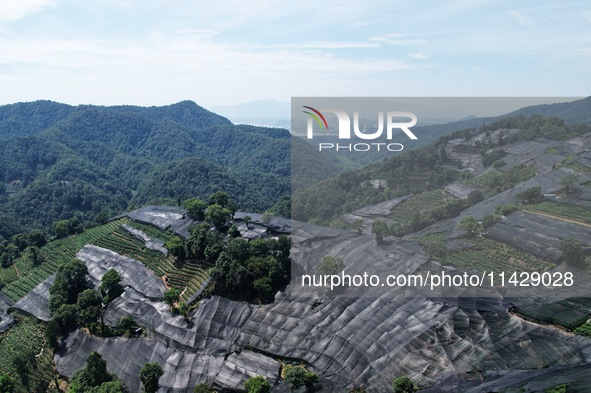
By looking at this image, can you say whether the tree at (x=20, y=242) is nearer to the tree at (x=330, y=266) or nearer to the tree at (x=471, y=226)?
the tree at (x=330, y=266)

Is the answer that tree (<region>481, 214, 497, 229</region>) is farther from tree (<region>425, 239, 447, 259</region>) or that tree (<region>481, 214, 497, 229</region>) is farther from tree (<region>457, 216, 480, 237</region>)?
tree (<region>425, 239, 447, 259</region>)

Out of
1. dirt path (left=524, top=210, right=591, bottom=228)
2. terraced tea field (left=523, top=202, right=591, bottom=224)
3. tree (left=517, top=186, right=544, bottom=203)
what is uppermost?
tree (left=517, top=186, right=544, bottom=203)

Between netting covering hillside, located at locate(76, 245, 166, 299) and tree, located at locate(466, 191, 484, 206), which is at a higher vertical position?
tree, located at locate(466, 191, 484, 206)

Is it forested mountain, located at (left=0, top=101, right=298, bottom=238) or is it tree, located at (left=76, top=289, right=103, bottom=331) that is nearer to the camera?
tree, located at (left=76, top=289, right=103, bottom=331)

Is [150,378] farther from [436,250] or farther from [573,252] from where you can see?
[573,252]

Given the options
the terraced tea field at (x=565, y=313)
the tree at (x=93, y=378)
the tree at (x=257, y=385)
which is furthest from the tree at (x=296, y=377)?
the terraced tea field at (x=565, y=313)

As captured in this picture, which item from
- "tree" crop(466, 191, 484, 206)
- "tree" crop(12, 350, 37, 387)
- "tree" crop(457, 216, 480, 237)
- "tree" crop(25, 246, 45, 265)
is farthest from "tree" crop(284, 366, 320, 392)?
"tree" crop(25, 246, 45, 265)

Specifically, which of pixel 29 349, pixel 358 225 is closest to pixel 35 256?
pixel 29 349
